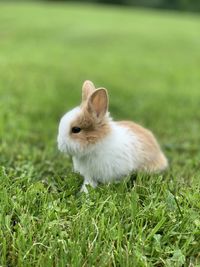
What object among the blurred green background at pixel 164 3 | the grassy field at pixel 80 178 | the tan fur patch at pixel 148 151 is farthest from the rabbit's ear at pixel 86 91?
the blurred green background at pixel 164 3

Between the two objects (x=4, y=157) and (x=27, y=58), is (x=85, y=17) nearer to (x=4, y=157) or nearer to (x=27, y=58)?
(x=27, y=58)

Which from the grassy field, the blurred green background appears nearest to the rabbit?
the grassy field

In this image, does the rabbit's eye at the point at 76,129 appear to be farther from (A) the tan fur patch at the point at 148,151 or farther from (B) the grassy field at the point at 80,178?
(A) the tan fur patch at the point at 148,151

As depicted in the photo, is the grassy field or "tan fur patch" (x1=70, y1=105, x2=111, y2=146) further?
"tan fur patch" (x1=70, y1=105, x2=111, y2=146)

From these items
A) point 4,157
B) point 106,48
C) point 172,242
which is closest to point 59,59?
point 106,48

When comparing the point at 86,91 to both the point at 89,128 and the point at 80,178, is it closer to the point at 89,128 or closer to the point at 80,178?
the point at 89,128

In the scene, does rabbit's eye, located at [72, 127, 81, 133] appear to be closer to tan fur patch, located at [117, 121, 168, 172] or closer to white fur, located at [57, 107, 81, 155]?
white fur, located at [57, 107, 81, 155]
